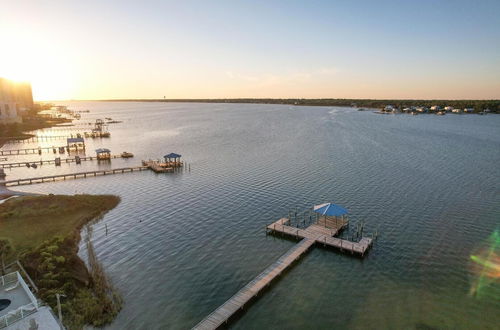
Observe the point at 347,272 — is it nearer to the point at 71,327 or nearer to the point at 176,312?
the point at 176,312

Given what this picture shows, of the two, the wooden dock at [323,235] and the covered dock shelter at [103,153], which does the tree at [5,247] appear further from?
the covered dock shelter at [103,153]

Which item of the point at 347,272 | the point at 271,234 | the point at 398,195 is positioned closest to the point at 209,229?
the point at 271,234

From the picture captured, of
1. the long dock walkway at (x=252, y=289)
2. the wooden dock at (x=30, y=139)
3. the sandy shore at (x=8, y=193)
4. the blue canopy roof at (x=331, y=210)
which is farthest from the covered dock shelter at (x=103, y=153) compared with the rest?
the long dock walkway at (x=252, y=289)

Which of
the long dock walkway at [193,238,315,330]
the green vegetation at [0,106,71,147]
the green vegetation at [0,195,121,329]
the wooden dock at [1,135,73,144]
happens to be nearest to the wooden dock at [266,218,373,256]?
the long dock walkway at [193,238,315,330]

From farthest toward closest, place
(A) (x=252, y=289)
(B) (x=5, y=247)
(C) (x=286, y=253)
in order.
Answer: (C) (x=286, y=253) < (B) (x=5, y=247) < (A) (x=252, y=289)

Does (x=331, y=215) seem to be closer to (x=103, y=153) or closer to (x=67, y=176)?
(x=67, y=176)

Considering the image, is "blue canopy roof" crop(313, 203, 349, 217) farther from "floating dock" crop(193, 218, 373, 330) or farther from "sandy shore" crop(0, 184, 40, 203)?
"sandy shore" crop(0, 184, 40, 203)

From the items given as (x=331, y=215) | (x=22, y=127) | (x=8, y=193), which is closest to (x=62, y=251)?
(x=331, y=215)
